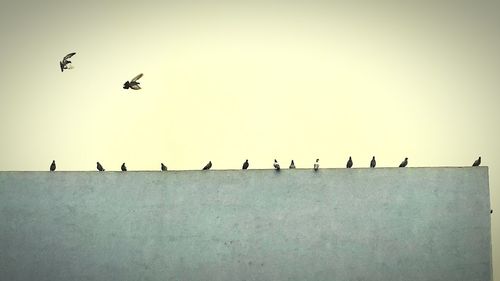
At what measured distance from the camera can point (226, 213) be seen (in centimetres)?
384

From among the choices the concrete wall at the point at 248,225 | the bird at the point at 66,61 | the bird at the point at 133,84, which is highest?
the bird at the point at 66,61

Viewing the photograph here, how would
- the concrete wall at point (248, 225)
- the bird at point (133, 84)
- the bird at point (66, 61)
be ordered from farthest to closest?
the bird at point (66, 61) < the bird at point (133, 84) < the concrete wall at point (248, 225)

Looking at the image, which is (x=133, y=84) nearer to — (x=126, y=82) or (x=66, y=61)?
(x=126, y=82)

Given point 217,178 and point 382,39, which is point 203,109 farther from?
point 382,39

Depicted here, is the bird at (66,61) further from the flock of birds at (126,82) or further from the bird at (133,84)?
the bird at (133,84)

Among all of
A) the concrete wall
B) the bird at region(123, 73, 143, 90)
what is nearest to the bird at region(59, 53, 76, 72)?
the bird at region(123, 73, 143, 90)

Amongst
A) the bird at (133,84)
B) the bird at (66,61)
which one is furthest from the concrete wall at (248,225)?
the bird at (66,61)

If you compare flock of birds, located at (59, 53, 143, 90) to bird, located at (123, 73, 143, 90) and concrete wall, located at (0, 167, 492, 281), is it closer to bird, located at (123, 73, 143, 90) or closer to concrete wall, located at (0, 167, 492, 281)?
bird, located at (123, 73, 143, 90)

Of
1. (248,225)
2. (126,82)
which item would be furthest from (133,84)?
(248,225)

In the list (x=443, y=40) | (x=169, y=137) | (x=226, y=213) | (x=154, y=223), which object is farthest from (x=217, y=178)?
(x=443, y=40)

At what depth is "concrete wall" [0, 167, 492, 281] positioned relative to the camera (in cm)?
376

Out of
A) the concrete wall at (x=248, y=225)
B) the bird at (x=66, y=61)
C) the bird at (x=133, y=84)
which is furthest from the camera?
the bird at (x=66, y=61)

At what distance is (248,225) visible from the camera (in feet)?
12.5

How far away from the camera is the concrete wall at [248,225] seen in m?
3.76
